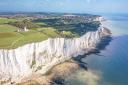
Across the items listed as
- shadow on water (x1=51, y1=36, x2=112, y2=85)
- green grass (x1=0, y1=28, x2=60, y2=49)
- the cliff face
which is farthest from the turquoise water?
green grass (x1=0, y1=28, x2=60, y2=49)

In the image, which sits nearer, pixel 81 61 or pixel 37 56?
pixel 37 56

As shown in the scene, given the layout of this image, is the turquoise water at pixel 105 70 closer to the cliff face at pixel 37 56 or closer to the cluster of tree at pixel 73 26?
the cliff face at pixel 37 56

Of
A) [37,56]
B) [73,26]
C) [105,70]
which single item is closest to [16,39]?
[37,56]

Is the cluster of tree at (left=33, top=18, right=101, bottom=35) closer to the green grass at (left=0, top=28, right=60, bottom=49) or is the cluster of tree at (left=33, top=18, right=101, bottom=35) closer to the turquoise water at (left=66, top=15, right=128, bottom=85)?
the turquoise water at (left=66, top=15, right=128, bottom=85)

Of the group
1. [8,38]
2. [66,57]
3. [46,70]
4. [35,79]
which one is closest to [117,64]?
[66,57]

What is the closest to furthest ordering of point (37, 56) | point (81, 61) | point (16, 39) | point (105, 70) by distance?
1. point (16, 39)
2. point (37, 56)
3. point (105, 70)
4. point (81, 61)

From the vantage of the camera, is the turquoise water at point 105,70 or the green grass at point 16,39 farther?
the turquoise water at point 105,70

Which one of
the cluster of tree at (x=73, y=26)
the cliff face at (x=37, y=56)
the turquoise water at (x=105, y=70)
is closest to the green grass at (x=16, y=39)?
the cliff face at (x=37, y=56)

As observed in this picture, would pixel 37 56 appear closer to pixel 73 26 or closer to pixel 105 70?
pixel 105 70
